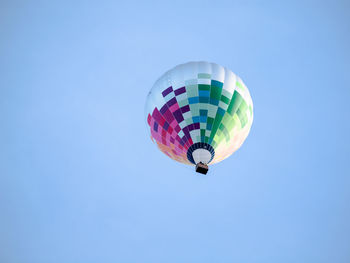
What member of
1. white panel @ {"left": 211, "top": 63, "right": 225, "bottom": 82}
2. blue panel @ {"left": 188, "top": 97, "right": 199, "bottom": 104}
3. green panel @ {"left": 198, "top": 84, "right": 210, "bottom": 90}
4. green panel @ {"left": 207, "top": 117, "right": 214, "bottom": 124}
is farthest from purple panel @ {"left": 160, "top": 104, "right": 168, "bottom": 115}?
white panel @ {"left": 211, "top": 63, "right": 225, "bottom": 82}

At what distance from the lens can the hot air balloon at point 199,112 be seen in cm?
1588

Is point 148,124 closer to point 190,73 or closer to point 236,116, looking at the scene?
point 190,73

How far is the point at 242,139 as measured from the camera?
17047 millimetres

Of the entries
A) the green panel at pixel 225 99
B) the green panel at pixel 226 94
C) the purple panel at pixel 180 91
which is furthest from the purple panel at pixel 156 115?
the green panel at pixel 226 94

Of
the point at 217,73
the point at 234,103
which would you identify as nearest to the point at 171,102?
the point at 217,73

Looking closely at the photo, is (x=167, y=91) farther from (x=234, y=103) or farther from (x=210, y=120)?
(x=234, y=103)

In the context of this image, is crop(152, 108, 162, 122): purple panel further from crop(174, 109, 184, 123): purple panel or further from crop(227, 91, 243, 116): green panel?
crop(227, 91, 243, 116): green panel

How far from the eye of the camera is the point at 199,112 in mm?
16016

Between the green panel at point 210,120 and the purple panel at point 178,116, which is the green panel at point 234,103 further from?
the purple panel at point 178,116

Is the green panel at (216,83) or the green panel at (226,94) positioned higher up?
the green panel at (216,83)

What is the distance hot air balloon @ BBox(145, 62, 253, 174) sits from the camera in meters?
15.9

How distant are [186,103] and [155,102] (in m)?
1.54

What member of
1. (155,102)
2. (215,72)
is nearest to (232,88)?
(215,72)

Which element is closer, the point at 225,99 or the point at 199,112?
the point at 199,112
